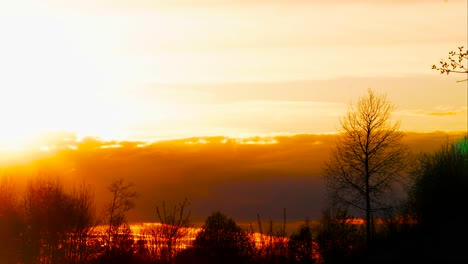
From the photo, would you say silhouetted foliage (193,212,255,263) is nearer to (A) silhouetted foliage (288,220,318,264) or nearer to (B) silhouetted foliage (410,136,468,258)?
(A) silhouetted foliage (288,220,318,264)

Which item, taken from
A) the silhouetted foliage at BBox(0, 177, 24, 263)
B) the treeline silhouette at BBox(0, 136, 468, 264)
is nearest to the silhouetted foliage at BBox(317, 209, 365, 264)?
the treeline silhouette at BBox(0, 136, 468, 264)

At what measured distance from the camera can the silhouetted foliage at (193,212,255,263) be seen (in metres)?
97.7

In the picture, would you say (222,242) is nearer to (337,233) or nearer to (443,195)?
(337,233)

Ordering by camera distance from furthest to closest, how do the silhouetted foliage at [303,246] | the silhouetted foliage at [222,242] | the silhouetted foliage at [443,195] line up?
the silhouetted foliage at [222,242] → the silhouetted foliage at [303,246] → the silhouetted foliage at [443,195]

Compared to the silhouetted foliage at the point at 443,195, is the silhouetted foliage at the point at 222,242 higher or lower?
lower

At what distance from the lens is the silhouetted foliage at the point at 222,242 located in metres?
97.7

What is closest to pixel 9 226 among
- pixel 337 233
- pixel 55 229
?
pixel 55 229

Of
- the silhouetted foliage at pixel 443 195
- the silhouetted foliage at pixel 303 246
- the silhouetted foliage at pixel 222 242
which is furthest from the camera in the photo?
the silhouetted foliage at pixel 222 242

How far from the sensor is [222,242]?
101 meters

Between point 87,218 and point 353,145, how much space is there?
109 feet

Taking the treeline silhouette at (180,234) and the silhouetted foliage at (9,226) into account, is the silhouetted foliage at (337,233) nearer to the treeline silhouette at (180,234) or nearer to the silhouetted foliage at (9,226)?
the treeline silhouette at (180,234)

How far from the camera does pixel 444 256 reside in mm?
38312

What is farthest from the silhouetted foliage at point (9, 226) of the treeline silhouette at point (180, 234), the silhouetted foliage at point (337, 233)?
the silhouetted foliage at point (337, 233)

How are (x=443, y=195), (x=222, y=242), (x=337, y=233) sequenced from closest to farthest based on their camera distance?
(x=443, y=195) < (x=337, y=233) < (x=222, y=242)
